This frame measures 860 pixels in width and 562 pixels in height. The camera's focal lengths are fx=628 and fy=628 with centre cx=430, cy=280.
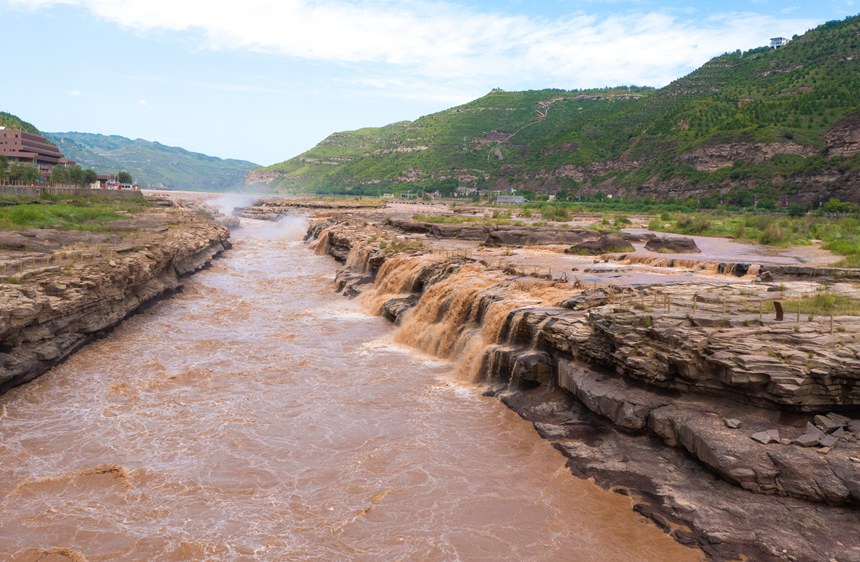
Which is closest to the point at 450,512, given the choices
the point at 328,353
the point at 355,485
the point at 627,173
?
the point at 355,485

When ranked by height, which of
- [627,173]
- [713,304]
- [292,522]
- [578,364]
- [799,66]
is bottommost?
[292,522]

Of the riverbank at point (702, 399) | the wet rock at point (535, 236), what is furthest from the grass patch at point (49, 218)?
the riverbank at point (702, 399)

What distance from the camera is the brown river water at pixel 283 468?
9.48 meters

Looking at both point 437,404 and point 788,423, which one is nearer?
point 788,423

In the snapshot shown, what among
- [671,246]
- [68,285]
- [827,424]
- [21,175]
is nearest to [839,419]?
[827,424]

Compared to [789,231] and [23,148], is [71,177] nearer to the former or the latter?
[23,148]

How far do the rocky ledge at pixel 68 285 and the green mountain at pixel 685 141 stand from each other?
197ft

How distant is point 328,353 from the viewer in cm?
1962

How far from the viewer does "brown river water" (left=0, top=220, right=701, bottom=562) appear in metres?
9.48

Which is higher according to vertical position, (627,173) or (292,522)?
(627,173)

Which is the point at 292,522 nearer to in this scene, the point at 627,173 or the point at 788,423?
the point at 788,423

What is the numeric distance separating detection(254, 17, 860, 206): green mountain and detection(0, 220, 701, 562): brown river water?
195ft

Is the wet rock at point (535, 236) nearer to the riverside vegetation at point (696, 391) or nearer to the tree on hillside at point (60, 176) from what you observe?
the riverside vegetation at point (696, 391)

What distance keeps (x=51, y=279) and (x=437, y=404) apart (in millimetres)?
11626
